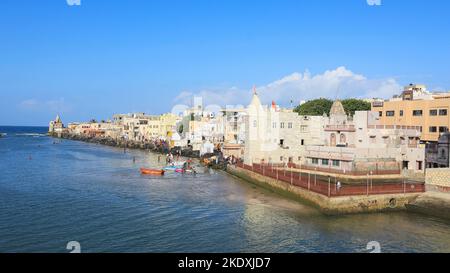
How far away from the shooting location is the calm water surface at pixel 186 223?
25672mm

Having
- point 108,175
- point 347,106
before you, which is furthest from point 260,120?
point 347,106

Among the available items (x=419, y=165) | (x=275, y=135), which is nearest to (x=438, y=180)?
(x=419, y=165)

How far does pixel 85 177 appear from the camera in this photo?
5609 cm

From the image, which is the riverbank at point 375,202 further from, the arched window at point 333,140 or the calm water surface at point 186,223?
the arched window at point 333,140

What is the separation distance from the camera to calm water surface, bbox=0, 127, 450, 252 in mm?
25672

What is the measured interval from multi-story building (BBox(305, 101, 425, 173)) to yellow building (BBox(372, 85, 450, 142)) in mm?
2136

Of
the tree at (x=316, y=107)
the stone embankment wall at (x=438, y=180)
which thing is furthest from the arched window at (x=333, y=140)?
the tree at (x=316, y=107)

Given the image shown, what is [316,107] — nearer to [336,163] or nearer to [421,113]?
[421,113]

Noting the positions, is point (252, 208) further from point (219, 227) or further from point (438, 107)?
point (438, 107)

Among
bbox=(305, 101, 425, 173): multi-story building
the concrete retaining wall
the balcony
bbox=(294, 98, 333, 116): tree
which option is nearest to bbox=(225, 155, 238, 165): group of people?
bbox=(305, 101, 425, 173): multi-story building

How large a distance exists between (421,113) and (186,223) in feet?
140
